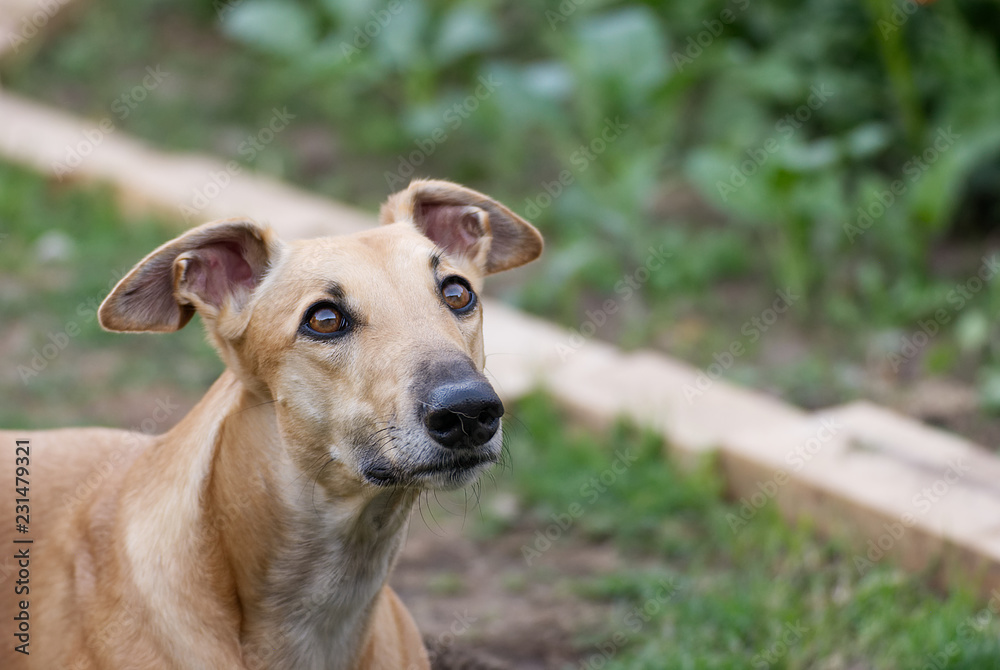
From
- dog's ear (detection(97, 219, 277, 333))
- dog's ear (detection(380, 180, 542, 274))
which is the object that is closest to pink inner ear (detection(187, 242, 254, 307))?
dog's ear (detection(97, 219, 277, 333))

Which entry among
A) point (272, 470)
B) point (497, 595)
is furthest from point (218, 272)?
point (497, 595)

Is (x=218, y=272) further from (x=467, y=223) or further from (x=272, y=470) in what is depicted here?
(x=467, y=223)

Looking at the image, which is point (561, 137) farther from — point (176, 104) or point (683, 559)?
point (176, 104)

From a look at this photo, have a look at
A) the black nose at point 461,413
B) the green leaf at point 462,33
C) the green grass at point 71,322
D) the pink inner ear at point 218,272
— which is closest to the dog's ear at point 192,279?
the pink inner ear at point 218,272

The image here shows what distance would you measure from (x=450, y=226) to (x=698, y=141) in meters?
4.27

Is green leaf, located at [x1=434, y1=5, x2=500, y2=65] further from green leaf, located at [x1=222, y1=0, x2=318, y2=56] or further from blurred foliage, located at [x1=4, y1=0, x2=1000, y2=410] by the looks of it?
green leaf, located at [x1=222, y1=0, x2=318, y2=56]

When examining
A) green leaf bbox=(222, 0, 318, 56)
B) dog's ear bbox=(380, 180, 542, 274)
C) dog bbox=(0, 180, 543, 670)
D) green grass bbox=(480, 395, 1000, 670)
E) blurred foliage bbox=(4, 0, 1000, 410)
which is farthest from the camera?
green leaf bbox=(222, 0, 318, 56)

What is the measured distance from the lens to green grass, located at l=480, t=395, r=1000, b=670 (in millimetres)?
4082

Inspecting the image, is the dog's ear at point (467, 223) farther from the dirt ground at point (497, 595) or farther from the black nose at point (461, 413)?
the dirt ground at point (497, 595)

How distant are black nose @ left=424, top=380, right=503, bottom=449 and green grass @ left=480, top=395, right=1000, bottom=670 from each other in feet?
5.53

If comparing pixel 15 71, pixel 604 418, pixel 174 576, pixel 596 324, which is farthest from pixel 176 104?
pixel 174 576

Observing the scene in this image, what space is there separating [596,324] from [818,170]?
149 cm

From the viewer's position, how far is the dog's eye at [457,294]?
3.19 meters

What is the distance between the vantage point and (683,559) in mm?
4871
